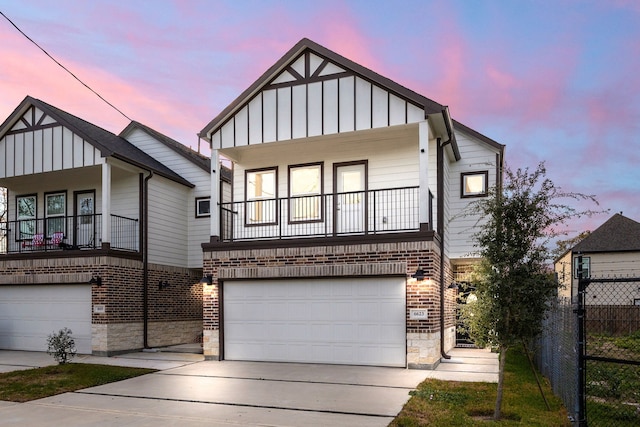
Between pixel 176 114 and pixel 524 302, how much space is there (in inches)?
704

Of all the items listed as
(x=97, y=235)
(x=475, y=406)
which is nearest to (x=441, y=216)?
(x=475, y=406)

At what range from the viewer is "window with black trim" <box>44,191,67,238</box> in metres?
17.3

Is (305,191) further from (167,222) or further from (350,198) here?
(167,222)

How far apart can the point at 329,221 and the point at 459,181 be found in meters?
4.42

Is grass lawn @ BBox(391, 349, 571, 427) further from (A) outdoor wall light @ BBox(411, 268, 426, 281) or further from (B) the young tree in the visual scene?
(A) outdoor wall light @ BBox(411, 268, 426, 281)

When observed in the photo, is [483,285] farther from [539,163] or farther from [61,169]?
[61,169]

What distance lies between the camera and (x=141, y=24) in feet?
50.0

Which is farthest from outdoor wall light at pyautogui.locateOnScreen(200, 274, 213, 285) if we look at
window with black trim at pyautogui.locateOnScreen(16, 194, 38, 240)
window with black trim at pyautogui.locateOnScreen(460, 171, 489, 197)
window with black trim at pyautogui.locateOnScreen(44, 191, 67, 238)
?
window with black trim at pyautogui.locateOnScreen(16, 194, 38, 240)

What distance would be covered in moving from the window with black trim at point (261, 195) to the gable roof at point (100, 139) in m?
3.84

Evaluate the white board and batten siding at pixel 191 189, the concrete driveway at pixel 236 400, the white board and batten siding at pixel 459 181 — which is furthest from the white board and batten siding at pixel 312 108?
the concrete driveway at pixel 236 400

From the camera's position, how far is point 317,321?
1276 centimetres

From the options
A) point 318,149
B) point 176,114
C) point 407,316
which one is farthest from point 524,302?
point 176,114

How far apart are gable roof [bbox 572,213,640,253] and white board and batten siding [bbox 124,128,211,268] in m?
21.4

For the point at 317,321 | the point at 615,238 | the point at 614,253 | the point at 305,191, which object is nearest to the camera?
the point at 317,321
